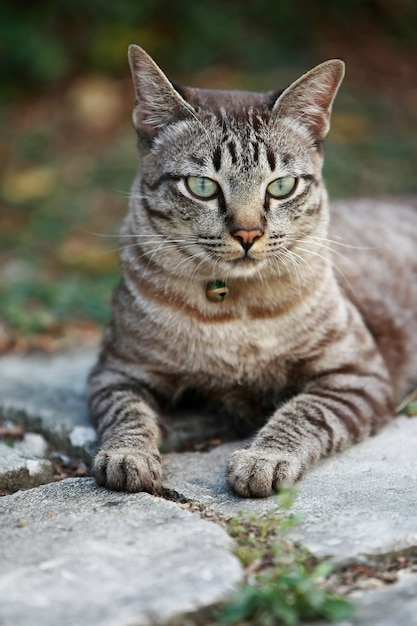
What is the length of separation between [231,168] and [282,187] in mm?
221

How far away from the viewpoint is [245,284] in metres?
3.47

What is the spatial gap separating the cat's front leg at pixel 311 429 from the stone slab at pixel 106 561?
31 cm

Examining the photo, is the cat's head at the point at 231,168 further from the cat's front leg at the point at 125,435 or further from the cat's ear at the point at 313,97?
the cat's front leg at the point at 125,435

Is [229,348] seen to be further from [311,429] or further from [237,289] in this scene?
[311,429]

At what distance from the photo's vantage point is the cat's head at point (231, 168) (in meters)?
3.22

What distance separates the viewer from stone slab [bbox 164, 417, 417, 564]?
96.6 inches

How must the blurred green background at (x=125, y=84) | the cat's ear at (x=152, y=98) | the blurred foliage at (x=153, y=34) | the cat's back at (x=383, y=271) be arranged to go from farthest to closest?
1. the blurred foliage at (x=153, y=34)
2. the blurred green background at (x=125, y=84)
3. the cat's back at (x=383, y=271)
4. the cat's ear at (x=152, y=98)

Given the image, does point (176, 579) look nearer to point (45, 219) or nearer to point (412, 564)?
point (412, 564)

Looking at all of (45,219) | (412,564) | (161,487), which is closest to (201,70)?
(45,219)

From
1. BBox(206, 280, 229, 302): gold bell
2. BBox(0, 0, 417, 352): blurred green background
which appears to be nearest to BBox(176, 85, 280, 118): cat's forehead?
BBox(206, 280, 229, 302): gold bell

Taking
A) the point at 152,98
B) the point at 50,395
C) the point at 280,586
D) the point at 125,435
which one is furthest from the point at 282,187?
the point at 280,586

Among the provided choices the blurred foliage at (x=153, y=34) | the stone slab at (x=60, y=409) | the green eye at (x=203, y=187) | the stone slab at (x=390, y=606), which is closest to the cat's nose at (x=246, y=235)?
the green eye at (x=203, y=187)

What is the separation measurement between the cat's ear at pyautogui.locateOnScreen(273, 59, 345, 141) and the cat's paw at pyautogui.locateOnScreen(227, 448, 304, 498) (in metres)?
1.29

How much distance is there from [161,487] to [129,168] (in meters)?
4.57
